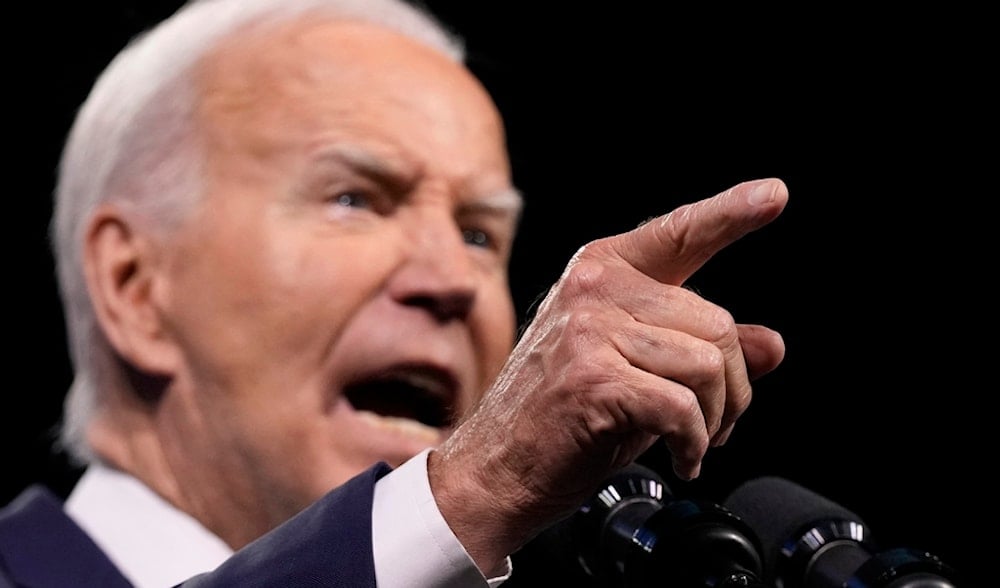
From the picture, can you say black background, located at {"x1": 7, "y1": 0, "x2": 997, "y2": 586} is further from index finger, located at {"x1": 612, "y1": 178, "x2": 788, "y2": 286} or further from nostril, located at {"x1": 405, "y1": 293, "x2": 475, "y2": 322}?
index finger, located at {"x1": 612, "y1": 178, "x2": 788, "y2": 286}

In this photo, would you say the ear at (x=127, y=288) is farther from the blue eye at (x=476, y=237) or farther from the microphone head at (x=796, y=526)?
the microphone head at (x=796, y=526)

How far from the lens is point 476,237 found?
72.2 inches

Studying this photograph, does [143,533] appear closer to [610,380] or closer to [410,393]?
[410,393]

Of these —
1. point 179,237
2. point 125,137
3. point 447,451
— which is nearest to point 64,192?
point 125,137

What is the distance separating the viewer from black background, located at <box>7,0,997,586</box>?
2223 millimetres

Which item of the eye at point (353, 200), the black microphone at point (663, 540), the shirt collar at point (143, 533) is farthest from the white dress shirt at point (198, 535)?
the eye at point (353, 200)

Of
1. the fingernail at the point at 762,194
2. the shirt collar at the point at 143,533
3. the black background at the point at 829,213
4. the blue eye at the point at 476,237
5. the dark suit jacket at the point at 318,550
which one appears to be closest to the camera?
the fingernail at the point at 762,194

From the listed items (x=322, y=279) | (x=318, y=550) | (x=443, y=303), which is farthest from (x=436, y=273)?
(x=318, y=550)

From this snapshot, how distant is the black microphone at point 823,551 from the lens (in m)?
0.88

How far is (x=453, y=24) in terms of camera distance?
2477 millimetres

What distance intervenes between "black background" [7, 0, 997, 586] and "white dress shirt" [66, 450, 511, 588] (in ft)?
2.66

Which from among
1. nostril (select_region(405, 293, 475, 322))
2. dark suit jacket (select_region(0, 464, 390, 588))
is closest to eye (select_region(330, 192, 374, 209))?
nostril (select_region(405, 293, 475, 322))

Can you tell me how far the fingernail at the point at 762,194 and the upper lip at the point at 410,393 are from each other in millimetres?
815

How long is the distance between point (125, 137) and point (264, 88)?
257 millimetres
